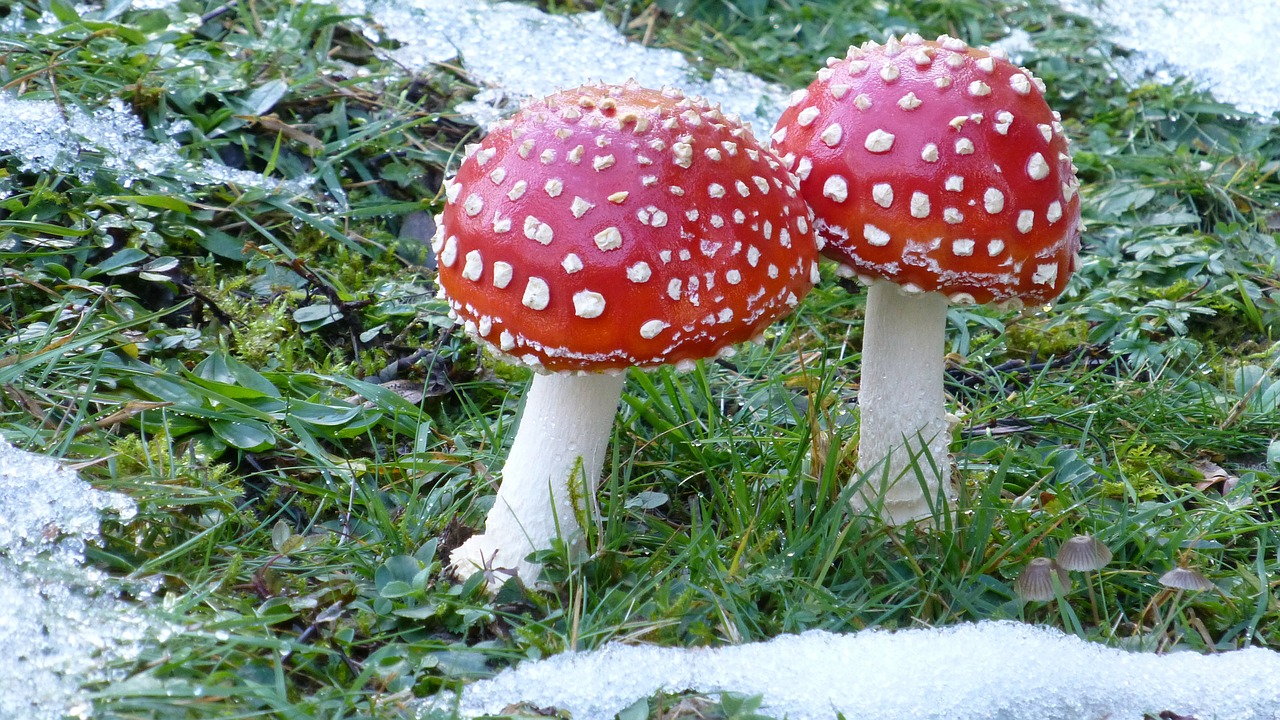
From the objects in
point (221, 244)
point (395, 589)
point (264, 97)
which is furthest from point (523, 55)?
point (395, 589)

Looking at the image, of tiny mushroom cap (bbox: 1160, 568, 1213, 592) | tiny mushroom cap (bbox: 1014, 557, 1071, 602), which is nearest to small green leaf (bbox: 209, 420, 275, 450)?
tiny mushroom cap (bbox: 1014, 557, 1071, 602)

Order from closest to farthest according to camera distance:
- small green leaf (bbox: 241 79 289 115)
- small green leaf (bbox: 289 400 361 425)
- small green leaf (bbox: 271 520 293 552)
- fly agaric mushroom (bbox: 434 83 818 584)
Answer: fly agaric mushroom (bbox: 434 83 818 584) → small green leaf (bbox: 271 520 293 552) → small green leaf (bbox: 289 400 361 425) → small green leaf (bbox: 241 79 289 115)

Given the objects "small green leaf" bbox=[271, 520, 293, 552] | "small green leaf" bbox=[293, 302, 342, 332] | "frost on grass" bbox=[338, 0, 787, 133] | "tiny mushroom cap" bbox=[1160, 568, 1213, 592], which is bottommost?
"small green leaf" bbox=[271, 520, 293, 552]

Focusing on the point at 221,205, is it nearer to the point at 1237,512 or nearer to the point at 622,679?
the point at 622,679

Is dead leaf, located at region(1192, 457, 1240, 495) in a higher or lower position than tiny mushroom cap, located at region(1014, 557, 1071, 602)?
higher

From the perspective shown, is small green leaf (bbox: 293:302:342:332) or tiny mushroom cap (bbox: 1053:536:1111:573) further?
small green leaf (bbox: 293:302:342:332)

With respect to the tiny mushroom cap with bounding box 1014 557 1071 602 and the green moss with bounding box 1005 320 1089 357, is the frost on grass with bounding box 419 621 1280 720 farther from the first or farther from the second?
the green moss with bounding box 1005 320 1089 357
